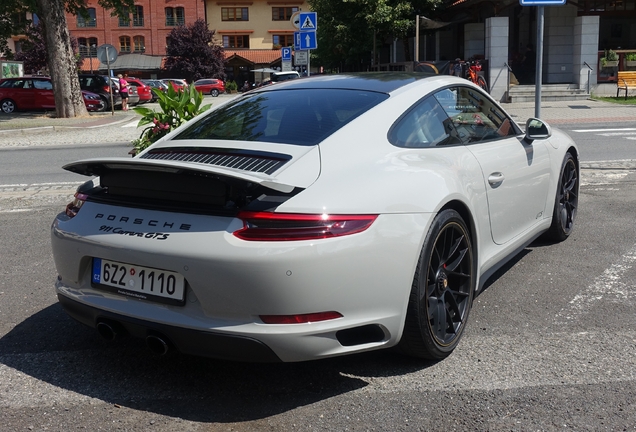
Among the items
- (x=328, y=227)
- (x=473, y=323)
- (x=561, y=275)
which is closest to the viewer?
(x=328, y=227)

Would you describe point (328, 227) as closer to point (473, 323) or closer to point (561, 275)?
point (473, 323)

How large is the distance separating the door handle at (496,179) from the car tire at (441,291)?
475 mm

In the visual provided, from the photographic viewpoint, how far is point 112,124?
73.8 feet

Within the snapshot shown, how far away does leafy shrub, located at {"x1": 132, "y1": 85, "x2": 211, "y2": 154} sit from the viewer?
7855 millimetres

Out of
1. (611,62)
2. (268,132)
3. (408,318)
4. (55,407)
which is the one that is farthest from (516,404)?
(611,62)

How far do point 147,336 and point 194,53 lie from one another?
72.3m

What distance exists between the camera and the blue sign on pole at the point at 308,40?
16.9 m

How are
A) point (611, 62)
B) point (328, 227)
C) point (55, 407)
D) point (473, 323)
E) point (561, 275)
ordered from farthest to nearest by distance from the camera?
point (611, 62), point (561, 275), point (473, 323), point (55, 407), point (328, 227)

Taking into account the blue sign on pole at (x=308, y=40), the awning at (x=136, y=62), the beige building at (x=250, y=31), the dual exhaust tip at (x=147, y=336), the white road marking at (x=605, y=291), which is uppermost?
the beige building at (x=250, y=31)

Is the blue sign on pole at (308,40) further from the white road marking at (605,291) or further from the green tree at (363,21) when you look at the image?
the green tree at (363,21)

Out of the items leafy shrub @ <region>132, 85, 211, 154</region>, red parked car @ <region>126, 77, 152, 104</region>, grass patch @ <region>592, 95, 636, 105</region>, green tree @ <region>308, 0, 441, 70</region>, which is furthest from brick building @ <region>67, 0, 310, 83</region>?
leafy shrub @ <region>132, 85, 211, 154</region>

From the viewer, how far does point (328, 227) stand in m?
3.03

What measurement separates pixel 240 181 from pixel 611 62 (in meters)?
27.2

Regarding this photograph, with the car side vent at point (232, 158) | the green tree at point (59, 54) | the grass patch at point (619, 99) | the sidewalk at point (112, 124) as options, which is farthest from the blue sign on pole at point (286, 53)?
the car side vent at point (232, 158)
